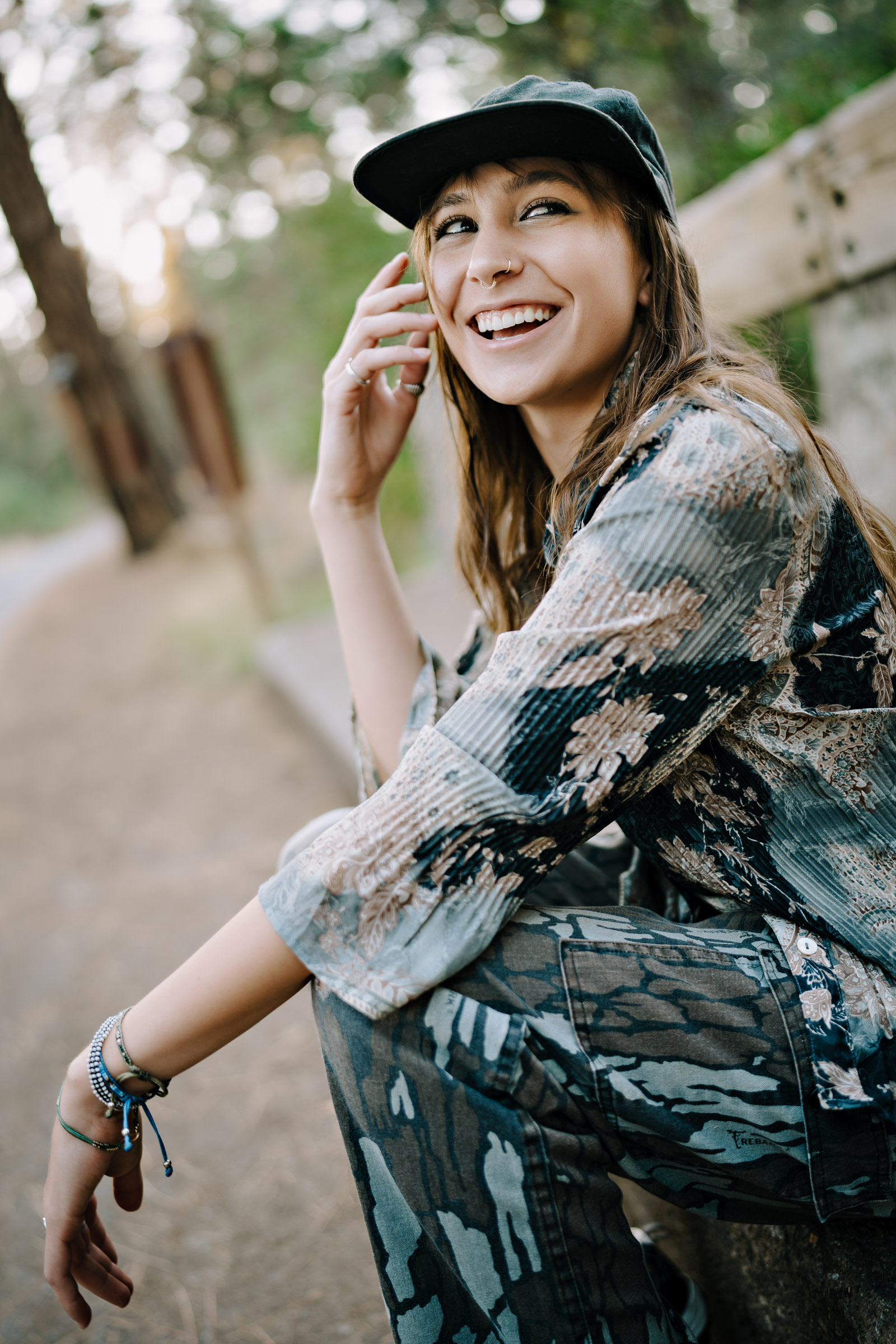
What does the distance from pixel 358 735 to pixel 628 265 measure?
0.87 meters

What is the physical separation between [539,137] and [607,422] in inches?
14.6

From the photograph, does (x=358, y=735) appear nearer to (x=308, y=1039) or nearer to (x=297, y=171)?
(x=308, y=1039)

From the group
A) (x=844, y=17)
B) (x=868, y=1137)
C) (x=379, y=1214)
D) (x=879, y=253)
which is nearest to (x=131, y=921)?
(x=379, y=1214)

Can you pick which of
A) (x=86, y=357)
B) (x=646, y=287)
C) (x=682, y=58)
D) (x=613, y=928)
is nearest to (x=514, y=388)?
(x=646, y=287)

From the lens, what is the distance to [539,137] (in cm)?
126

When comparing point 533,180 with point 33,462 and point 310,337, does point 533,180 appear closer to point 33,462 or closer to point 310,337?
point 310,337

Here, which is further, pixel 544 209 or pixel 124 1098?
pixel 544 209

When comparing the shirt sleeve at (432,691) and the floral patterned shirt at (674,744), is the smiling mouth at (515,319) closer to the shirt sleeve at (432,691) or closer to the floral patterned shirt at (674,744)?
the floral patterned shirt at (674,744)

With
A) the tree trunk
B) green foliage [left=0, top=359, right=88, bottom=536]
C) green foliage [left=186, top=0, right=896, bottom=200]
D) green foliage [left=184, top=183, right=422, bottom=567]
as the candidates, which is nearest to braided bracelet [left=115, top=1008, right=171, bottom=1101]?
green foliage [left=186, top=0, right=896, bottom=200]

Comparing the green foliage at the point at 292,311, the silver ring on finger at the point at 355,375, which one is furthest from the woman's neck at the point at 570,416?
the green foliage at the point at 292,311

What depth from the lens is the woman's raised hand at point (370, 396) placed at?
1641 mm

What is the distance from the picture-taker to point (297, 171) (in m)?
10.1

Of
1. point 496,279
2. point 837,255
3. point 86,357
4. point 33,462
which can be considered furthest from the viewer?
point 33,462

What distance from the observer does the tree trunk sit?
29.1 feet
